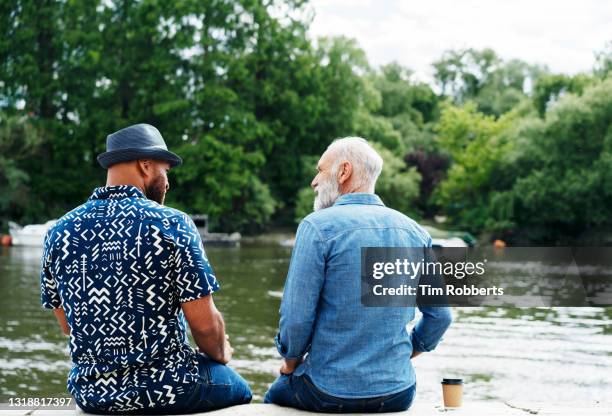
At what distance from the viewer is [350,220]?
332 cm

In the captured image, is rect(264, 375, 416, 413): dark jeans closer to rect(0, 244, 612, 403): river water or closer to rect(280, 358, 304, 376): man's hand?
rect(280, 358, 304, 376): man's hand

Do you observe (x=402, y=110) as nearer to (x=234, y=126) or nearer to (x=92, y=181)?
(x=234, y=126)

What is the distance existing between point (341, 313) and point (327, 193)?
46 cm

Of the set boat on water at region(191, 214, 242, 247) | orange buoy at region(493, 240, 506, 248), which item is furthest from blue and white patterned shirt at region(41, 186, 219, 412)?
orange buoy at region(493, 240, 506, 248)

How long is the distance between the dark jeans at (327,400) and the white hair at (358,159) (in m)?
0.74

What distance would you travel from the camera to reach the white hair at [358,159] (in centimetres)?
340

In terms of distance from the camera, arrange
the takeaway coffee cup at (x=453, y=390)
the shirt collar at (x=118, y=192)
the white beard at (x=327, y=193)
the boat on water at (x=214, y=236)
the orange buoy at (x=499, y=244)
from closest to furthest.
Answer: the shirt collar at (x=118, y=192), the white beard at (x=327, y=193), the takeaway coffee cup at (x=453, y=390), the orange buoy at (x=499, y=244), the boat on water at (x=214, y=236)

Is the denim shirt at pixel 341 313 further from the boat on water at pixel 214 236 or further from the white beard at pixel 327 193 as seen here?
the boat on water at pixel 214 236

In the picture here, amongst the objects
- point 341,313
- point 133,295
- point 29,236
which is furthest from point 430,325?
point 29,236

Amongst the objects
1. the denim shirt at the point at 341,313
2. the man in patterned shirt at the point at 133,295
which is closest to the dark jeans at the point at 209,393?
the man in patterned shirt at the point at 133,295

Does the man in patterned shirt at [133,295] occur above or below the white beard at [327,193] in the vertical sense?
below

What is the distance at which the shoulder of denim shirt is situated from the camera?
10.8 ft

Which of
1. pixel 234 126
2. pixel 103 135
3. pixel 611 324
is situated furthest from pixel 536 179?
pixel 611 324

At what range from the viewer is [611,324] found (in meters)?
14.1
